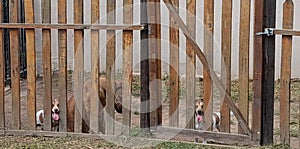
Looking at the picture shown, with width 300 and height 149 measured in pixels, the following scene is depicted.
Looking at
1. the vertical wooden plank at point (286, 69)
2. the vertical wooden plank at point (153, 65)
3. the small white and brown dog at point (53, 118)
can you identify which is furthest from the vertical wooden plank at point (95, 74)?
the vertical wooden plank at point (286, 69)

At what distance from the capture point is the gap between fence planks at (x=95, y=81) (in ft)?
14.7

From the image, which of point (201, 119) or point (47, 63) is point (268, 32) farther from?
point (47, 63)

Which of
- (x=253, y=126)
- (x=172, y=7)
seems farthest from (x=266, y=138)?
(x=172, y=7)

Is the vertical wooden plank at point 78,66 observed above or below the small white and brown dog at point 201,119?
above

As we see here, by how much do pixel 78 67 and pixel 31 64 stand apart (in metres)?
0.43

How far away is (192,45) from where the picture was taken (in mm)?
4422

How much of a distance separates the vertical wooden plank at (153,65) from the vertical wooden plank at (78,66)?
60cm

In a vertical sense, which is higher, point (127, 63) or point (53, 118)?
point (127, 63)

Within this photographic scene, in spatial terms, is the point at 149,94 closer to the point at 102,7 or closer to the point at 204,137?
the point at 204,137

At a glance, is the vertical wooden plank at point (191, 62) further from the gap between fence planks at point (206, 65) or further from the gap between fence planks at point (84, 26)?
the gap between fence planks at point (84, 26)

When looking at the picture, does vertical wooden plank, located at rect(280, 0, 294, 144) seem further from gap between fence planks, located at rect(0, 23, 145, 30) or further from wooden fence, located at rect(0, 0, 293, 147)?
gap between fence planks, located at rect(0, 23, 145, 30)

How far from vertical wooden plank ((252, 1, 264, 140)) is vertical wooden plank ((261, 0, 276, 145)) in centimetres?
3

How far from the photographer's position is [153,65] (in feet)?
15.0

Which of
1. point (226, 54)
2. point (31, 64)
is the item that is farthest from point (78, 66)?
point (226, 54)
